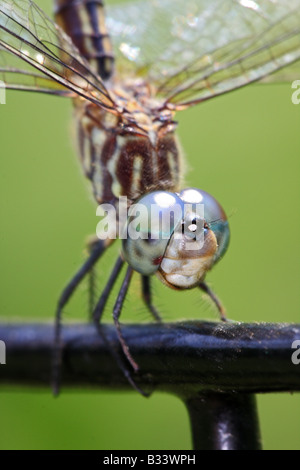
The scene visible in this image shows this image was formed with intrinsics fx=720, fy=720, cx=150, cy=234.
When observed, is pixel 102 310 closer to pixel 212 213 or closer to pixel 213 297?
pixel 213 297

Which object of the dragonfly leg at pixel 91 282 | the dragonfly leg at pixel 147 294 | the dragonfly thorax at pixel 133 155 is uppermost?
the dragonfly thorax at pixel 133 155

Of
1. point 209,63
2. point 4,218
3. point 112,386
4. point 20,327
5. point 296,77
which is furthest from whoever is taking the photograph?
point 4,218

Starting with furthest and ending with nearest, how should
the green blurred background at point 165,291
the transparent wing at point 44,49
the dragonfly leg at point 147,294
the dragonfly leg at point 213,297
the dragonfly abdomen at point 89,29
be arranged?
1. the green blurred background at point 165,291
2. the dragonfly abdomen at point 89,29
3. the dragonfly leg at point 147,294
4. the dragonfly leg at point 213,297
5. the transparent wing at point 44,49

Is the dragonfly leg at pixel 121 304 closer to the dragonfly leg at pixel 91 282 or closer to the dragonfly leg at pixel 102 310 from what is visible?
the dragonfly leg at pixel 102 310

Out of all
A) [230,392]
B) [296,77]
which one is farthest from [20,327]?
[296,77]

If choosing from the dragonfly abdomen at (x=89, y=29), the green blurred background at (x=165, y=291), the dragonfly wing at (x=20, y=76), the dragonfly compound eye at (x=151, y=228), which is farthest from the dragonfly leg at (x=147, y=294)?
the green blurred background at (x=165, y=291)

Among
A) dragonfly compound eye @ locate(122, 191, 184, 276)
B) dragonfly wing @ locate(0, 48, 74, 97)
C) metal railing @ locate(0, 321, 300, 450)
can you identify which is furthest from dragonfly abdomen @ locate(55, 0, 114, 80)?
metal railing @ locate(0, 321, 300, 450)

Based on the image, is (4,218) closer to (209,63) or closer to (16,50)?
(209,63)
